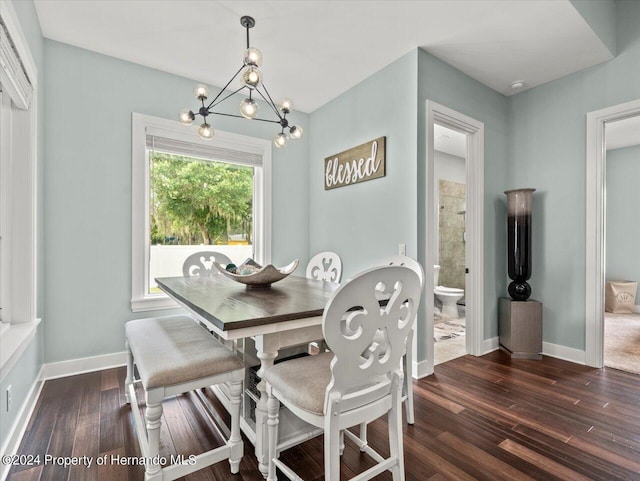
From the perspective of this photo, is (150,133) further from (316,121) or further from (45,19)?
(316,121)

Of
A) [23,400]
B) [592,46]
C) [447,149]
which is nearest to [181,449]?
[23,400]

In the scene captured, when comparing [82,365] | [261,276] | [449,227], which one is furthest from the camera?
[449,227]

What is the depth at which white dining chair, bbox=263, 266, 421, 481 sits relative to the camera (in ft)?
3.62

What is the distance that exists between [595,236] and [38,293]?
447 cm

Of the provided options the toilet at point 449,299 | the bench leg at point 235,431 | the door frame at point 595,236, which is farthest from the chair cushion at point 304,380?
the toilet at point 449,299

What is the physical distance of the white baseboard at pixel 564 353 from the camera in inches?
113

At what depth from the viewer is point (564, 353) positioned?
2977 millimetres

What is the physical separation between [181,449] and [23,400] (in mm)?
1080

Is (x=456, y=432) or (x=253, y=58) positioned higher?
(x=253, y=58)

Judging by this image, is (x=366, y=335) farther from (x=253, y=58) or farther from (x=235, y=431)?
(x=253, y=58)

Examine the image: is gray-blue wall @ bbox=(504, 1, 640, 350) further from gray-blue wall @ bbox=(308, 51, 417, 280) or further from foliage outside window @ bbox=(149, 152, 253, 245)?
foliage outside window @ bbox=(149, 152, 253, 245)

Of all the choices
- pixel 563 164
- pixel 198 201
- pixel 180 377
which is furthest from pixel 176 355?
pixel 563 164

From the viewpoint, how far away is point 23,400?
1922mm

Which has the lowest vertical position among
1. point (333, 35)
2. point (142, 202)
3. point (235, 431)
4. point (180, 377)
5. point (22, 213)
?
point (235, 431)
